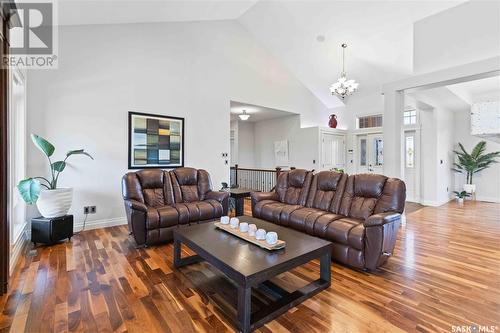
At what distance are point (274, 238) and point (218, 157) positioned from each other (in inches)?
144

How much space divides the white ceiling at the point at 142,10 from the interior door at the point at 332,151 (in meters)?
4.15

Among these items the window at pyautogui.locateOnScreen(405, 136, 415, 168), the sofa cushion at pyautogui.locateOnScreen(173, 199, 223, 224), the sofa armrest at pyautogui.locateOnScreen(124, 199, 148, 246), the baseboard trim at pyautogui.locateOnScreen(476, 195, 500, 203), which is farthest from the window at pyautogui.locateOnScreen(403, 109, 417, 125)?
the sofa armrest at pyautogui.locateOnScreen(124, 199, 148, 246)

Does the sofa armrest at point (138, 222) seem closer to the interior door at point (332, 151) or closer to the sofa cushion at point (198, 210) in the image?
the sofa cushion at point (198, 210)

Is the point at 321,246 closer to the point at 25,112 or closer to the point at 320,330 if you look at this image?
the point at 320,330

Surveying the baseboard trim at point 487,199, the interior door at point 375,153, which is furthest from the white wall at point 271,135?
the baseboard trim at point 487,199

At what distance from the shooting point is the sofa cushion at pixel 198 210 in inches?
140

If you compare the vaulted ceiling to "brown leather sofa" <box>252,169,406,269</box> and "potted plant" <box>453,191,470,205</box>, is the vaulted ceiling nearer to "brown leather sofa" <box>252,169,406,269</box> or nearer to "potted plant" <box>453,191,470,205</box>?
"brown leather sofa" <box>252,169,406,269</box>

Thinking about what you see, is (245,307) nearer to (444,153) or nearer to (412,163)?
(412,163)

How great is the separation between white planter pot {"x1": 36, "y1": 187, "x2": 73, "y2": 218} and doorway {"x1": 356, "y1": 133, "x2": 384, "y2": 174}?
23.8ft

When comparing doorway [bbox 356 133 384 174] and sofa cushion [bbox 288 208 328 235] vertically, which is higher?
doorway [bbox 356 133 384 174]

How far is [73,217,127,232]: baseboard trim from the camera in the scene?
400cm

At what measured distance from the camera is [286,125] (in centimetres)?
789

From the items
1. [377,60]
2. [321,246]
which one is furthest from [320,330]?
[377,60]

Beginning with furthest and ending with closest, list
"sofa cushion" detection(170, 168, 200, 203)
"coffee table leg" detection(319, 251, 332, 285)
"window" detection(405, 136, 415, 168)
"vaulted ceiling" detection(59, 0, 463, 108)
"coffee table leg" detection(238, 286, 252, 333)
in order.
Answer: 1. "window" detection(405, 136, 415, 168)
2. "sofa cushion" detection(170, 168, 200, 203)
3. "vaulted ceiling" detection(59, 0, 463, 108)
4. "coffee table leg" detection(319, 251, 332, 285)
5. "coffee table leg" detection(238, 286, 252, 333)
